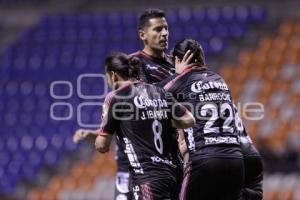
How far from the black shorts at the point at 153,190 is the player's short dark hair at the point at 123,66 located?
2.92 ft

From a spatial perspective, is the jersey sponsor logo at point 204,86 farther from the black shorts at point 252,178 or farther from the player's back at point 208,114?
the black shorts at point 252,178

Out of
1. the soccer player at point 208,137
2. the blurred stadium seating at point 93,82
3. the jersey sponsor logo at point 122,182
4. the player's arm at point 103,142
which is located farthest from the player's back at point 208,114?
the blurred stadium seating at point 93,82

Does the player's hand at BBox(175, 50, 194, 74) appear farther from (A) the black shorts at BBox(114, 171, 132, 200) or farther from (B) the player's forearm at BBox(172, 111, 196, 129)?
(A) the black shorts at BBox(114, 171, 132, 200)

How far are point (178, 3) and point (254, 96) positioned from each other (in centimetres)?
523

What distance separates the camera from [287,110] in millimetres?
14656

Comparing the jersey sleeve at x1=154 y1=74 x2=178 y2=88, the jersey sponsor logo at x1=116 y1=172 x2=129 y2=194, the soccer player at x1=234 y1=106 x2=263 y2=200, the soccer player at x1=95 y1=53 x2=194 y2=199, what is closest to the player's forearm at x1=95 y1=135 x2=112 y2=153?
the soccer player at x1=95 y1=53 x2=194 y2=199

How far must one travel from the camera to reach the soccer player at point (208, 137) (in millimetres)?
6770

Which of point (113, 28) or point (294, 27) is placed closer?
point (294, 27)

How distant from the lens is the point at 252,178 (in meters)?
7.38

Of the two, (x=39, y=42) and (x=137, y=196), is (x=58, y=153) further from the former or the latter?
(x=137, y=196)

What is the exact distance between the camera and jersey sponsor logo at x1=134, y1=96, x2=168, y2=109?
6.59m

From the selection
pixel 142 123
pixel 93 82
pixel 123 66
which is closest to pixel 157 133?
pixel 142 123

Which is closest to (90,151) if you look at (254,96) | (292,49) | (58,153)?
(58,153)

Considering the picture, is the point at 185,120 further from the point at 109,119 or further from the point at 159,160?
the point at 109,119
